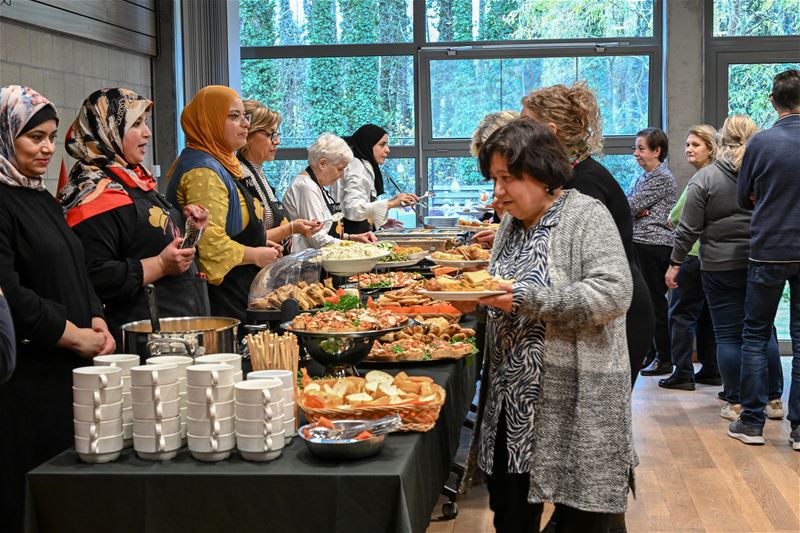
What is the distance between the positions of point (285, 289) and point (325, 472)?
1317 millimetres

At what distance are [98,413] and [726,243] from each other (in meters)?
4.05

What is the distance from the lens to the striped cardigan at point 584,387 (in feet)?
6.95

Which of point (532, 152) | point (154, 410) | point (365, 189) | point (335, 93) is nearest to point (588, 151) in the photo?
point (532, 152)

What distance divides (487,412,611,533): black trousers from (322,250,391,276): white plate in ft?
5.57

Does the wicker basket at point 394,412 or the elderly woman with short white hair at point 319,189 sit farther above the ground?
the elderly woman with short white hair at point 319,189

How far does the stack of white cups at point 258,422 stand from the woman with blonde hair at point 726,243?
381cm

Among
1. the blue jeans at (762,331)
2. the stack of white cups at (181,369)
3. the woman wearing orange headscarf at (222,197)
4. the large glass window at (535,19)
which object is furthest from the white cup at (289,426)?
the large glass window at (535,19)

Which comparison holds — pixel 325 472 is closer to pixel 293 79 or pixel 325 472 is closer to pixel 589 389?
pixel 589 389

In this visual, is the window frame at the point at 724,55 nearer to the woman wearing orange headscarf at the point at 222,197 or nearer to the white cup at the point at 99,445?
the woman wearing orange headscarf at the point at 222,197

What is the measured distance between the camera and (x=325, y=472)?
5.75 ft

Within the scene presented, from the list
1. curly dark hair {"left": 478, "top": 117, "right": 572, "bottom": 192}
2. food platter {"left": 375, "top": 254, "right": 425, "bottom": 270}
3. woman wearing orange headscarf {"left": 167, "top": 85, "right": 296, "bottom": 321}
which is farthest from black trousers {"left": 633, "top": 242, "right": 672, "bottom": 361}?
curly dark hair {"left": 478, "top": 117, "right": 572, "bottom": 192}

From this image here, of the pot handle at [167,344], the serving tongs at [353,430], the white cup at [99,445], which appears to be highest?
the pot handle at [167,344]

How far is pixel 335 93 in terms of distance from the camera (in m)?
7.94

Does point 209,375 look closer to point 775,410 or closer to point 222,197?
point 222,197
